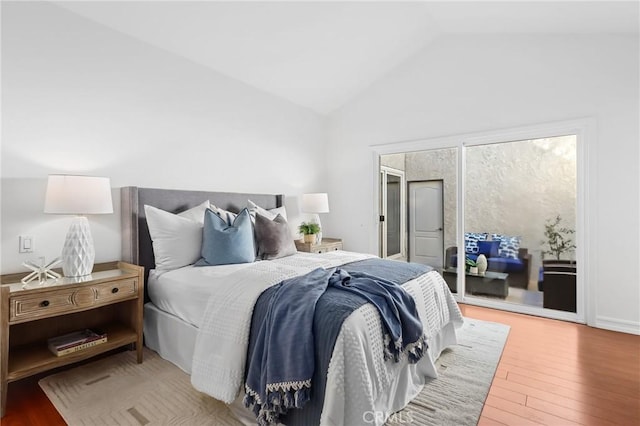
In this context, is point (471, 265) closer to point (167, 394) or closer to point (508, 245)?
point (508, 245)

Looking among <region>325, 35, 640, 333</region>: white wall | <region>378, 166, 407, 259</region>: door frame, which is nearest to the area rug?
<region>325, 35, 640, 333</region>: white wall

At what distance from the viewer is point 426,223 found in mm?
4488

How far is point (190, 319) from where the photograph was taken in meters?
2.23

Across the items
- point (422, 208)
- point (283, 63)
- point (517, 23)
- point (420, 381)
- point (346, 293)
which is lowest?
point (420, 381)

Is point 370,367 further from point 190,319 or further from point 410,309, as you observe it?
point 190,319

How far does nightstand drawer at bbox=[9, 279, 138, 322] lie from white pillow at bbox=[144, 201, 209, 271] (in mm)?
344

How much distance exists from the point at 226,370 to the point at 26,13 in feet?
9.30

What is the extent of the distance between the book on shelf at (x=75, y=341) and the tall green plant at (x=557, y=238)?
4322mm

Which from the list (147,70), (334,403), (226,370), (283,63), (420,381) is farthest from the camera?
(283,63)

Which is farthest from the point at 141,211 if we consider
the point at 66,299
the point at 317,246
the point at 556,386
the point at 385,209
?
the point at 556,386

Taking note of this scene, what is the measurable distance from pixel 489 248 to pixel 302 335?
3.24 m

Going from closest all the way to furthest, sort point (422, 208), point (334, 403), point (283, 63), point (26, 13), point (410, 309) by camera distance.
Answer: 1. point (334, 403)
2. point (410, 309)
3. point (26, 13)
4. point (283, 63)
5. point (422, 208)

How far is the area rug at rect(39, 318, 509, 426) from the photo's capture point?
180cm

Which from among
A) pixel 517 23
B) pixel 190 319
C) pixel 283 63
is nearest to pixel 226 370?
pixel 190 319
